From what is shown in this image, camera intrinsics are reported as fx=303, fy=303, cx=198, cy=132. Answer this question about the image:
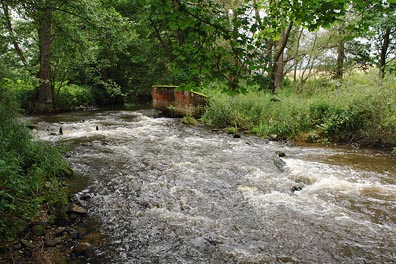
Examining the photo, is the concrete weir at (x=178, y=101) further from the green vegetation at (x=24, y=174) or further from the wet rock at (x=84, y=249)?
the wet rock at (x=84, y=249)

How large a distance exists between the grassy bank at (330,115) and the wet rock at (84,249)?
6.11 m

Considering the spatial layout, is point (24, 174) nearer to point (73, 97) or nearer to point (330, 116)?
point (330, 116)

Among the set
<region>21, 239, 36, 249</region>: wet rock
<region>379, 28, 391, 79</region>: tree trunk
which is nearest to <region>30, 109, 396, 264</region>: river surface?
<region>21, 239, 36, 249</region>: wet rock

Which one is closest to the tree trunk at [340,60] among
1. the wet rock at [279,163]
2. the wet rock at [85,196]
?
the wet rock at [279,163]

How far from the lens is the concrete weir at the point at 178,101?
16.8m

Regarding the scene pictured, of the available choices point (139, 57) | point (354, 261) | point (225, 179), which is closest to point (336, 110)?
point (225, 179)

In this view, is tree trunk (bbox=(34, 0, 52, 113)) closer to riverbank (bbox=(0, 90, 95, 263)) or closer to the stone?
riverbank (bbox=(0, 90, 95, 263))

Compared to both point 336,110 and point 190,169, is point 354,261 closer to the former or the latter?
point 190,169

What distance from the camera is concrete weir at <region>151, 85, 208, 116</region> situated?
55.2 feet

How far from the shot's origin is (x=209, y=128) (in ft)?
46.8

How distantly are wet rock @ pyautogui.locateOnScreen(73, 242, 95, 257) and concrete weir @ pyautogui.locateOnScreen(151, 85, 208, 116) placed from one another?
12.7 metres

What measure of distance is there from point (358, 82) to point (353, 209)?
8355 millimetres

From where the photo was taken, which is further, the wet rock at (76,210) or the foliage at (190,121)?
the foliage at (190,121)

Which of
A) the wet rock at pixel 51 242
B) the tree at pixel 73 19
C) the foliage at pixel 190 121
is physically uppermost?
the tree at pixel 73 19
